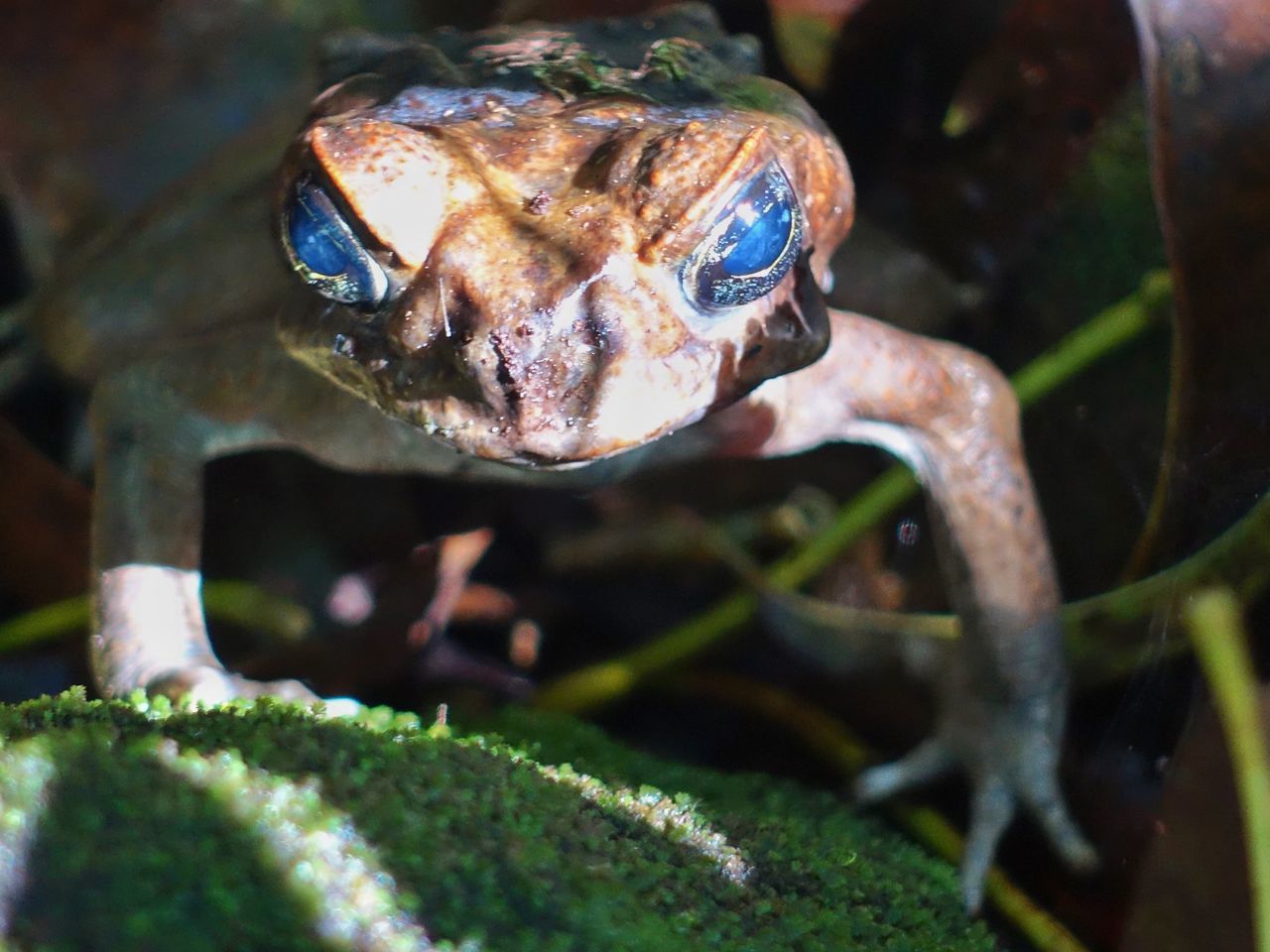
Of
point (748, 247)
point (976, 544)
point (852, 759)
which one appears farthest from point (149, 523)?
point (976, 544)

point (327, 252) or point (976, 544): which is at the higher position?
point (327, 252)

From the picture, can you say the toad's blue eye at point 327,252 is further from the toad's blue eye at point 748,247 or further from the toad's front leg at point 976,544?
the toad's front leg at point 976,544

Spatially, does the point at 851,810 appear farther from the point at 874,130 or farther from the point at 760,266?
the point at 874,130

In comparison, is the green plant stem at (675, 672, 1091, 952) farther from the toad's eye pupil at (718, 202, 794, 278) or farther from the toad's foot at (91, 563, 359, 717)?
the toad's eye pupil at (718, 202, 794, 278)

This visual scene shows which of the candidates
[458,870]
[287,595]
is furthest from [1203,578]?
[287,595]

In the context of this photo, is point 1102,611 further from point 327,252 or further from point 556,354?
point 327,252

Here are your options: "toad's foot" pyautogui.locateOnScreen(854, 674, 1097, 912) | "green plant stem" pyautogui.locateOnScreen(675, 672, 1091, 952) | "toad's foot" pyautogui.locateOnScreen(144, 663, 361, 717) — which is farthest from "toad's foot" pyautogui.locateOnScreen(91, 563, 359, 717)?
"toad's foot" pyautogui.locateOnScreen(854, 674, 1097, 912)

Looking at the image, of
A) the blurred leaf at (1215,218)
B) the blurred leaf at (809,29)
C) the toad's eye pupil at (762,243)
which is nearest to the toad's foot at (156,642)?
the toad's eye pupil at (762,243)
